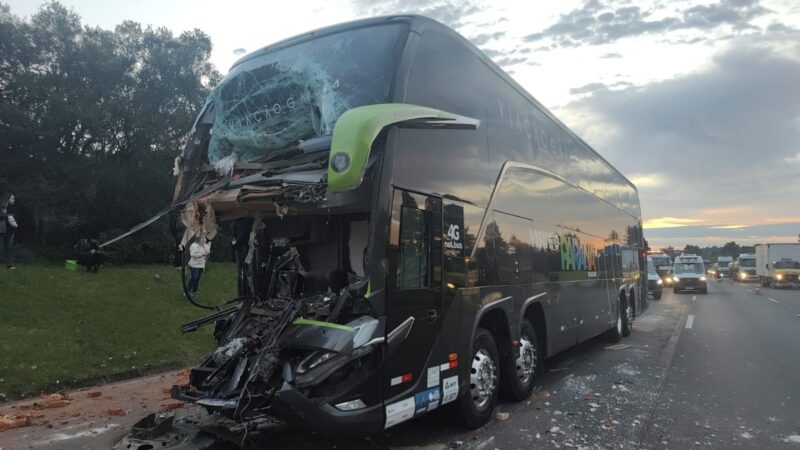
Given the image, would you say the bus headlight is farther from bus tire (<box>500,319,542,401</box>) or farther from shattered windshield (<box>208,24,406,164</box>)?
bus tire (<box>500,319,542,401</box>)

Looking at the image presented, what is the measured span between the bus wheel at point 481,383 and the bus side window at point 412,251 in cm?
126

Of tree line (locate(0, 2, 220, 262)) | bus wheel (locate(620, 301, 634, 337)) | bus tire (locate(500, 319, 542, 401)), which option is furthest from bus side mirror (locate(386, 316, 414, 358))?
tree line (locate(0, 2, 220, 262))

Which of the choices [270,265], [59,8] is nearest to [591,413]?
[270,265]

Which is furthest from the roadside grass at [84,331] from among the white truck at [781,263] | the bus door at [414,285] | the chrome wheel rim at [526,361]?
the white truck at [781,263]

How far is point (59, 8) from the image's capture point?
81.7 ft

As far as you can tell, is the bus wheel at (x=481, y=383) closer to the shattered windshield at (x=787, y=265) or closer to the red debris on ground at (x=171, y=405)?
the red debris on ground at (x=171, y=405)

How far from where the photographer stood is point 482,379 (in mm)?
6039

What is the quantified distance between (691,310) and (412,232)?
19790 mm

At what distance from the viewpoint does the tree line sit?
2198 cm

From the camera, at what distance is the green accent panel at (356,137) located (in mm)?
3963

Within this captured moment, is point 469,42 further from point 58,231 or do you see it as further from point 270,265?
point 58,231

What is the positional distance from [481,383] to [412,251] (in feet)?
6.65

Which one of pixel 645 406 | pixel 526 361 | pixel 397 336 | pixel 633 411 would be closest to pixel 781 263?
pixel 645 406

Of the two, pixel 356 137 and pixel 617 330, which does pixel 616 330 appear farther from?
pixel 356 137
